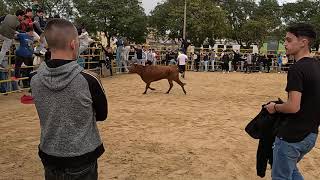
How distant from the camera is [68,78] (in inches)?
99.9

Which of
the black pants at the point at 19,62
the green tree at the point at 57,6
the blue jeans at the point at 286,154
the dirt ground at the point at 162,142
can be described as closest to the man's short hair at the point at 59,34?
the blue jeans at the point at 286,154

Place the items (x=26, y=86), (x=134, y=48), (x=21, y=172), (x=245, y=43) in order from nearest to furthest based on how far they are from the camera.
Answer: (x=21, y=172) < (x=26, y=86) < (x=134, y=48) < (x=245, y=43)

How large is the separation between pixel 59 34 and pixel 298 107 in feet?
5.98

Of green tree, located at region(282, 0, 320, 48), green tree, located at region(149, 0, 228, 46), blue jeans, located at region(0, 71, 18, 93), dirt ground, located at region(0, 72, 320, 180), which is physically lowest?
dirt ground, located at region(0, 72, 320, 180)

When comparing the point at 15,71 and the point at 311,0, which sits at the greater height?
the point at 311,0

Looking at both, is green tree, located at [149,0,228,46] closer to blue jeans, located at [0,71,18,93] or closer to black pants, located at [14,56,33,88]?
black pants, located at [14,56,33,88]

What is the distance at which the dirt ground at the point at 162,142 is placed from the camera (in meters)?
5.35

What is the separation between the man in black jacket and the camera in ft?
10.3

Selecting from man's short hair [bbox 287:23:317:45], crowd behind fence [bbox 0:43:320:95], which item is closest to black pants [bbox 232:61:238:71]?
crowd behind fence [bbox 0:43:320:95]

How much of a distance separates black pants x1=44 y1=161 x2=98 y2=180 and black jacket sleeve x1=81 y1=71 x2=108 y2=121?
35 centimetres

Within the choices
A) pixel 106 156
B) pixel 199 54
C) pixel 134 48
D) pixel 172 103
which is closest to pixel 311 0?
pixel 199 54

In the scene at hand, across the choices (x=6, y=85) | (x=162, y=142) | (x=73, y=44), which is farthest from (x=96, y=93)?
(x=6, y=85)

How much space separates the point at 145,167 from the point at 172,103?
240 inches

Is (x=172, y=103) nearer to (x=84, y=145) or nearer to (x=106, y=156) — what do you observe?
(x=106, y=156)
